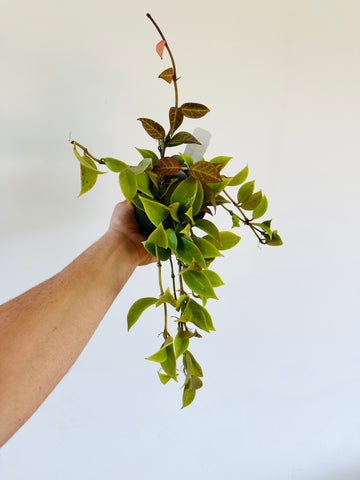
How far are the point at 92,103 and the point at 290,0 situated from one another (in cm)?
52

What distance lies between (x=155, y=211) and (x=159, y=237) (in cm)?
4

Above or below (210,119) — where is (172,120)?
below

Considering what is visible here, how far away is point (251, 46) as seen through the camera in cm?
86

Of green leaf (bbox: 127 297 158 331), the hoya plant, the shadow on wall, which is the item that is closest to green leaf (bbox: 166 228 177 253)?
the hoya plant

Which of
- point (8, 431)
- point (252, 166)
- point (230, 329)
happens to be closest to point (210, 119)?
point (252, 166)

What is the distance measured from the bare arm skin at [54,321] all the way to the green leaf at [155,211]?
0.49ft

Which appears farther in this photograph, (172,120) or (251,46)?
(251,46)

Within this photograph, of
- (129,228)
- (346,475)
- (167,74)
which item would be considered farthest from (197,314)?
(346,475)

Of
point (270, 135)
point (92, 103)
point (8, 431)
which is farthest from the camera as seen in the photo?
point (270, 135)

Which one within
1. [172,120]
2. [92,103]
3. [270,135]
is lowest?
[172,120]

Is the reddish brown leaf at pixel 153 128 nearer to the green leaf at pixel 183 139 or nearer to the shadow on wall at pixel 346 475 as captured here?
the green leaf at pixel 183 139

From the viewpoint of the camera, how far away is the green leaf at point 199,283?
1.70ft

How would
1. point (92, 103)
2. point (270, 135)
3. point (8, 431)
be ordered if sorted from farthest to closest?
point (270, 135) → point (92, 103) → point (8, 431)

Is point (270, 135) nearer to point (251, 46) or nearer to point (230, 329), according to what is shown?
point (251, 46)
